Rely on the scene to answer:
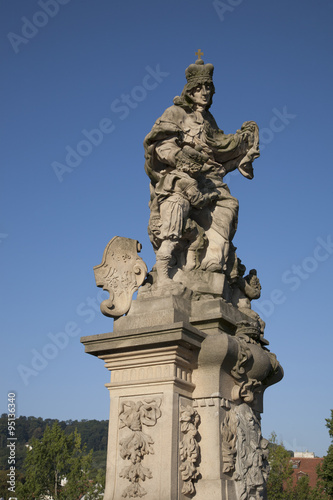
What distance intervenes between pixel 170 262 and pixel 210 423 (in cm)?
213

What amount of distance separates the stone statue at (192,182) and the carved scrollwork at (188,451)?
→ 5.67 feet

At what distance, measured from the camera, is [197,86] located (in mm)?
8578

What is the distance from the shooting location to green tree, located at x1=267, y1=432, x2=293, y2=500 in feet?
89.4

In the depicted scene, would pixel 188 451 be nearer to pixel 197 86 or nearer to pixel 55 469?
pixel 197 86

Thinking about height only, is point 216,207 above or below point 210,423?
above

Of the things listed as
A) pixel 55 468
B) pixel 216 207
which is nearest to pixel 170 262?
pixel 216 207

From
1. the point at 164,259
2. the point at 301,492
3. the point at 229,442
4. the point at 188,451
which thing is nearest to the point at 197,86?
the point at 164,259

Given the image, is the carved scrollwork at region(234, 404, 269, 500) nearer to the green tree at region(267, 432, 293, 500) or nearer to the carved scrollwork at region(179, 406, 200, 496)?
the carved scrollwork at region(179, 406, 200, 496)

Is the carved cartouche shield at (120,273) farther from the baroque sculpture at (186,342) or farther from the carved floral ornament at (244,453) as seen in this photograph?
the carved floral ornament at (244,453)

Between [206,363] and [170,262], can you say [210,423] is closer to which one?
[206,363]

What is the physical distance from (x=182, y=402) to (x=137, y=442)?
0.68 meters

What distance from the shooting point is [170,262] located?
24.3ft

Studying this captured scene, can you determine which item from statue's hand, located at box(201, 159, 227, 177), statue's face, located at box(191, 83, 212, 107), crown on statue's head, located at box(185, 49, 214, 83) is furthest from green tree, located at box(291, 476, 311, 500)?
crown on statue's head, located at box(185, 49, 214, 83)

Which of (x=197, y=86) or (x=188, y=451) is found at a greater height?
(x=197, y=86)
